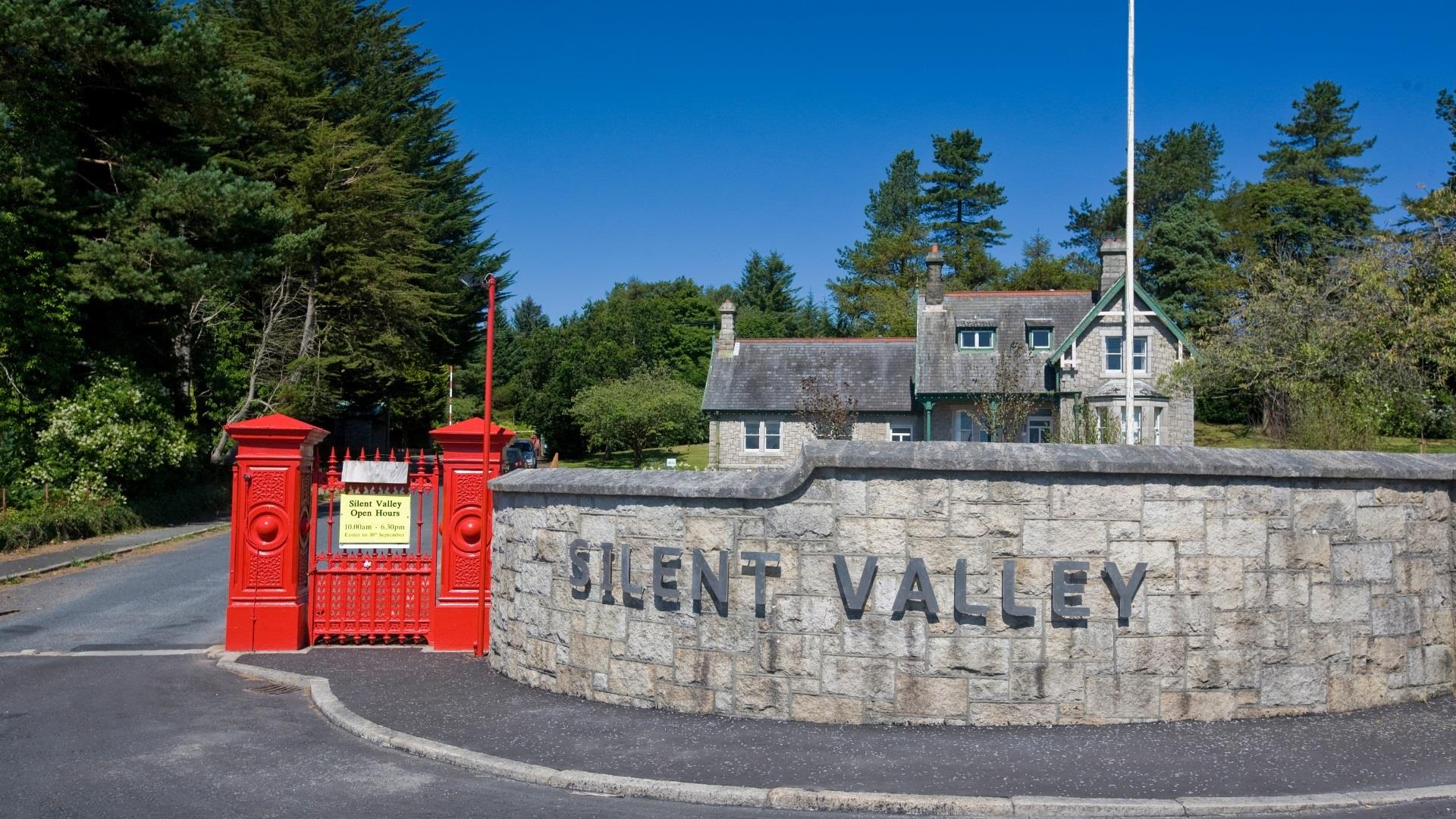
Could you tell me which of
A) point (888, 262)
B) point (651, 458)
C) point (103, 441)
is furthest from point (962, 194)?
point (103, 441)

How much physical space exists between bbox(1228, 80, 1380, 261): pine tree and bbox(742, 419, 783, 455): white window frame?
23899mm

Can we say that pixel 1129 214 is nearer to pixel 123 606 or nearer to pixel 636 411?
pixel 123 606

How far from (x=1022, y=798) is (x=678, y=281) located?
277 feet

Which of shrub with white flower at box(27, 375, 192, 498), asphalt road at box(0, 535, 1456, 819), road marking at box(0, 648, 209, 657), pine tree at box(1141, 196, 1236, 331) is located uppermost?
pine tree at box(1141, 196, 1236, 331)

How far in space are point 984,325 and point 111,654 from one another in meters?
34.6

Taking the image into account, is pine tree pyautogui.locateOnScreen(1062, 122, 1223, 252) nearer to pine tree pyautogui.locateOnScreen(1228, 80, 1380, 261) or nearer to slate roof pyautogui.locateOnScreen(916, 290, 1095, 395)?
pine tree pyautogui.locateOnScreen(1228, 80, 1380, 261)

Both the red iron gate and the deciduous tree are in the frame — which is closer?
the red iron gate

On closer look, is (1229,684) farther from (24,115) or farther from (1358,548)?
(24,115)

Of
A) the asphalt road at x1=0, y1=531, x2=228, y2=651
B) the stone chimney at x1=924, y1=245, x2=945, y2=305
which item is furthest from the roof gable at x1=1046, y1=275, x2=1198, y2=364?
the asphalt road at x1=0, y1=531, x2=228, y2=651

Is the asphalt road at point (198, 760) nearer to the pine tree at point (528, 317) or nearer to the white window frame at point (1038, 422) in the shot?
the white window frame at point (1038, 422)

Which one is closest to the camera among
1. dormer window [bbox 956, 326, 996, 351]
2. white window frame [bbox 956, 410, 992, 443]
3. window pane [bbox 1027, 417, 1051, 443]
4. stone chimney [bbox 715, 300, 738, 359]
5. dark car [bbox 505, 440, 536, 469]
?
window pane [bbox 1027, 417, 1051, 443]

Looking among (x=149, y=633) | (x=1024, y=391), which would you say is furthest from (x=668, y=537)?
(x=1024, y=391)

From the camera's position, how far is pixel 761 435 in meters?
43.8

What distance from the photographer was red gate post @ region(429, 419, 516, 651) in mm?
9891
